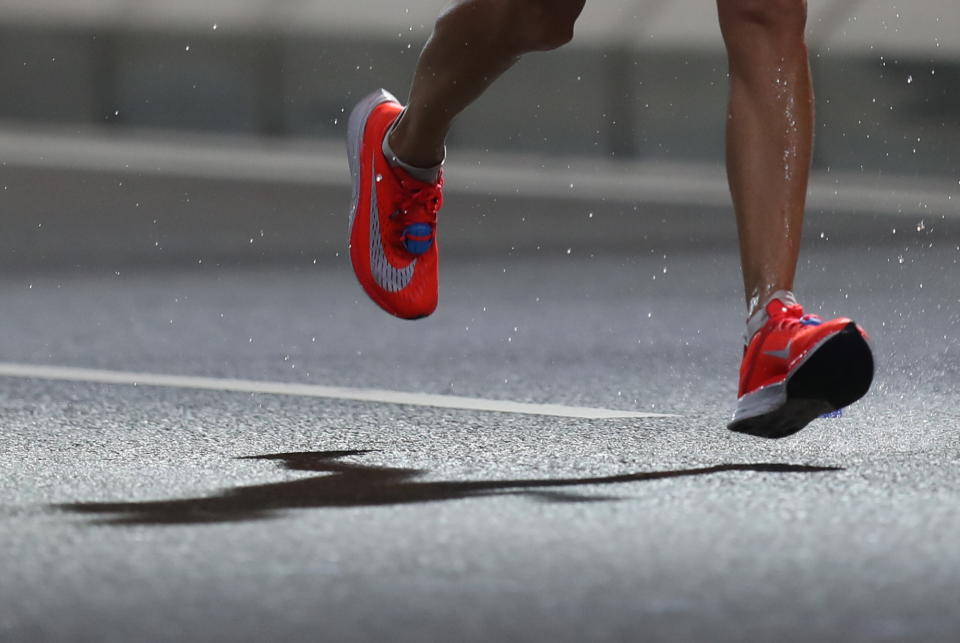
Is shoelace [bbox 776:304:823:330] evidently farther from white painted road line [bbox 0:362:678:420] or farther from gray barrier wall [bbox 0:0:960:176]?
gray barrier wall [bbox 0:0:960:176]

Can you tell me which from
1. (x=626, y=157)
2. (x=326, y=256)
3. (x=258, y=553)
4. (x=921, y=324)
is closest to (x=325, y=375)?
(x=921, y=324)

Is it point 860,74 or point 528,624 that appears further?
point 860,74

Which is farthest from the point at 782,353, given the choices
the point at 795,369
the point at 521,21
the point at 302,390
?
the point at 302,390

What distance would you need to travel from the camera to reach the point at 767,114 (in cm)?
314

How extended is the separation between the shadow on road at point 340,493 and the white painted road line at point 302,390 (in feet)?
2.50

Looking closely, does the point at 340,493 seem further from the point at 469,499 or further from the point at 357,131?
the point at 357,131

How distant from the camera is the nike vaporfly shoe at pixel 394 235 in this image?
12.3 feet

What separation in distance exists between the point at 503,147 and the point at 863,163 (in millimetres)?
3143

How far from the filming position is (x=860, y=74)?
22.8 m

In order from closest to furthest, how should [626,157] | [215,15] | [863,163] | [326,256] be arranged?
[326,256] < [626,157] < [863,163] < [215,15]

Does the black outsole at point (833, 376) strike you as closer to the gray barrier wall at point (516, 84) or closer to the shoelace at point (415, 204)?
the shoelace at point (415, 204)

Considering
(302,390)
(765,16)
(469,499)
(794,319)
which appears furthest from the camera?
(302,390)

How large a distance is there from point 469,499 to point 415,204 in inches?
47.5

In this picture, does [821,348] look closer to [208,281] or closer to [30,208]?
[208,281]
